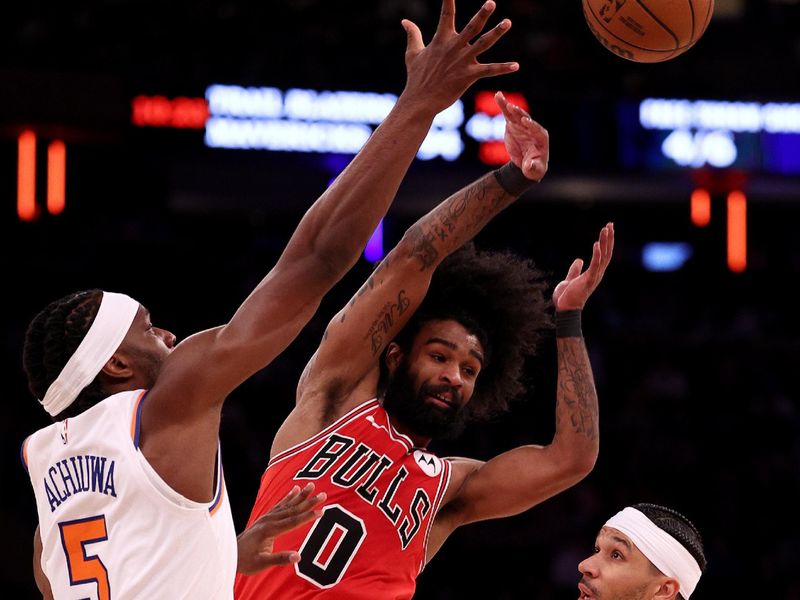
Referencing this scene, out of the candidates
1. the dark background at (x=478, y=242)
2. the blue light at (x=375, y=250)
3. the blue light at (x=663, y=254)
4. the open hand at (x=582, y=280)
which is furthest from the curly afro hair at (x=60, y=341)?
the blue light at (x=663, y=254)

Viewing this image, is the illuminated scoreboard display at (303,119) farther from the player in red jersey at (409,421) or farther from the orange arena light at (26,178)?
the player in red jersey at (409,421)

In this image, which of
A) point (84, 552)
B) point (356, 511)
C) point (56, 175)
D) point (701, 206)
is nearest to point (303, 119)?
point (56, 175)

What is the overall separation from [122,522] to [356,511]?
5.08ft

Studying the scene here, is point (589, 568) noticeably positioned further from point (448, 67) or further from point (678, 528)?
point (448, 67)

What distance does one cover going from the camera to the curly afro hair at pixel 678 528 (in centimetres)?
446

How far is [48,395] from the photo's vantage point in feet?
9.50

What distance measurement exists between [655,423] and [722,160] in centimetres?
252

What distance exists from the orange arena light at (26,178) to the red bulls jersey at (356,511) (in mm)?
6618

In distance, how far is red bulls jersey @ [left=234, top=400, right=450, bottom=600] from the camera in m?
4.10

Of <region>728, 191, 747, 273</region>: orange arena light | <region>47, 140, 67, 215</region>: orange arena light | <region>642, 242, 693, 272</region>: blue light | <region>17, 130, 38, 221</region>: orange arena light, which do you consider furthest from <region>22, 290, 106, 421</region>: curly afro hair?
<region>642, 242, 693, 272</region>: blue light

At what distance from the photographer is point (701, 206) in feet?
37.0

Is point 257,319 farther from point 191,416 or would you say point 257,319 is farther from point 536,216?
point 536,216

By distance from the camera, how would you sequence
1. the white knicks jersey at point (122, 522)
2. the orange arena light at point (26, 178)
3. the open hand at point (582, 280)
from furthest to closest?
the orange arena light at point (26, 178)
the open hand at point (582, 280)
the white knicks jersey at point (122, 522)

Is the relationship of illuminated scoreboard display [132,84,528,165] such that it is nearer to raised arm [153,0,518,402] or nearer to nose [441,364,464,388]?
nose [441,364,464,388]
